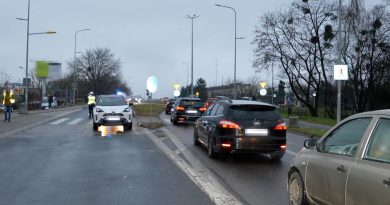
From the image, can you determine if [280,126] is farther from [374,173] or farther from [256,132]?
[374,173]

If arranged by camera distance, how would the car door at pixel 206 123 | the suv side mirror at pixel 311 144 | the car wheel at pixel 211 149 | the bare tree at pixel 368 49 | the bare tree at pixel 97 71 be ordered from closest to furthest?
1. the suv side mirror at pixel 311 144
2. the car wheel at pixel 211 149
3. the car door at pixel 206 123
4. the bare tree at pixel 368 49
5. the bare tree at pixel 97 71

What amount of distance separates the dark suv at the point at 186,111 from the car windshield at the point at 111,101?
4550mm

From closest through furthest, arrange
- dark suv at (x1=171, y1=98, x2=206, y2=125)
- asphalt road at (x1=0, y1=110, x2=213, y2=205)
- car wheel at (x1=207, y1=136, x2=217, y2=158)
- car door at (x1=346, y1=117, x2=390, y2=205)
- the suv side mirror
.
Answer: car door at (x1=346, y1=117, x2=390, y2=205), the suv side mirror, asphalt road at (x1=0, y1=110, x2=213, y2=205), car wheel at (x1=207, y1=136, x2=217, y2=158), dark suv at (x1=171, y1=98, x2=206, y2=125)

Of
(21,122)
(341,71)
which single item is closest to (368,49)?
(341,71)

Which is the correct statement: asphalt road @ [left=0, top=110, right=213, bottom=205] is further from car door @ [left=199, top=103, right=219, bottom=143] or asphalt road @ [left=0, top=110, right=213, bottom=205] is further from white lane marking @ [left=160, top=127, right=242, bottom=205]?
car door @ [left=199, top=103, right=219, bottom=143]

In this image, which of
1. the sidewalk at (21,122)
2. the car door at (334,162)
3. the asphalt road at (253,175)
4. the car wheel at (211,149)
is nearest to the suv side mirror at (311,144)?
the car door at (334,162)

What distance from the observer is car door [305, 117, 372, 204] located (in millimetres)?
5215

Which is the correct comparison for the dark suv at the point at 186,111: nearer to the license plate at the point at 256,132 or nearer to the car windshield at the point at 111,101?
the car windshield at the point at 111,101

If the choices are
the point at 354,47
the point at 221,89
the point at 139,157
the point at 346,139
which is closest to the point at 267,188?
the point at 346,139

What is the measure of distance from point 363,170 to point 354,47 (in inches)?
1597

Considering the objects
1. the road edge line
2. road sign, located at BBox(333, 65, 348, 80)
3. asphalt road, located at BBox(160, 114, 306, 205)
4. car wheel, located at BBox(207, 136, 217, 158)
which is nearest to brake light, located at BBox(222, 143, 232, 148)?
asphalt road, located at BBox(160, 114, 306, 205)

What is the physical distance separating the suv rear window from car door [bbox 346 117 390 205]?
6.98m

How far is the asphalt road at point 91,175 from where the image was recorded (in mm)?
7523

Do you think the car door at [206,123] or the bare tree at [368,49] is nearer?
the car door at [206,123]
